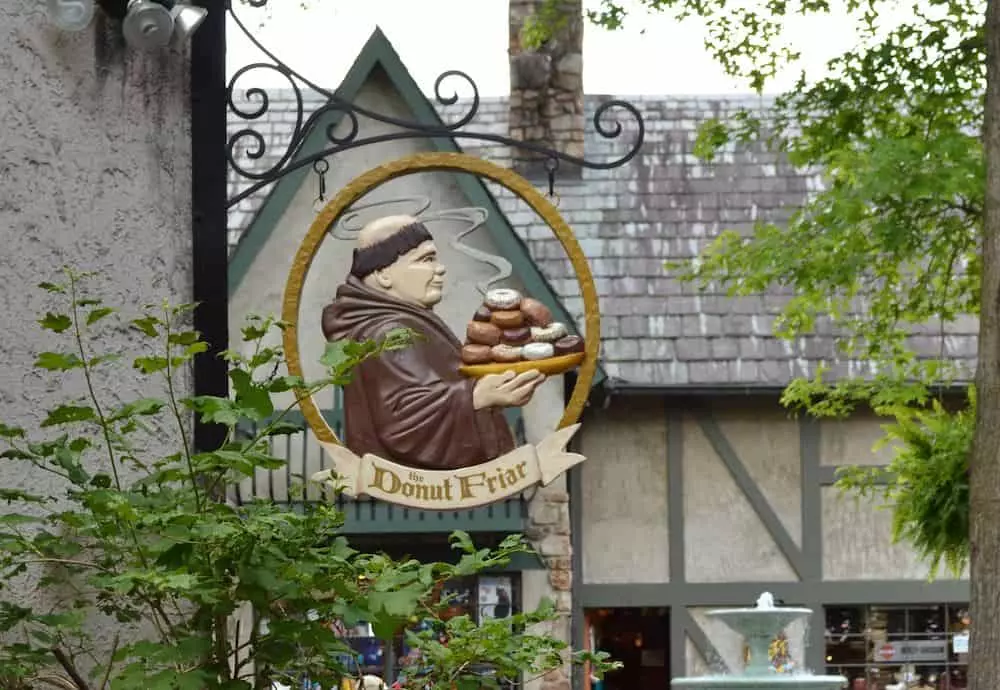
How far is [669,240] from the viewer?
20.4 metres

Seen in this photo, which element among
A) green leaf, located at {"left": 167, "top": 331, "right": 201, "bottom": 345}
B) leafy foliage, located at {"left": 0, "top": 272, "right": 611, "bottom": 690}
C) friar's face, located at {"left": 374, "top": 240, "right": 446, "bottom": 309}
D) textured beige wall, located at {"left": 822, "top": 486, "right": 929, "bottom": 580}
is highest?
friar's face, located at {"left": 374, "top": 240, "right": 446, "bottom": 309}

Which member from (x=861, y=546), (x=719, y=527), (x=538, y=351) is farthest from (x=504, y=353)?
(x=861, y=546)

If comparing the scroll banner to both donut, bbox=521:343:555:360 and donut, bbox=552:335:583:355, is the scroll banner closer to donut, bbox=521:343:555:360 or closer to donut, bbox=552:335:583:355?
donut, bbox=552:335:583:355

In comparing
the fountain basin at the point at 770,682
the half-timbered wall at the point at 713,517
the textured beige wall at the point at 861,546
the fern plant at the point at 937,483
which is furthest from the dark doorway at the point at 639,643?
the fern plant at the point at 937,483

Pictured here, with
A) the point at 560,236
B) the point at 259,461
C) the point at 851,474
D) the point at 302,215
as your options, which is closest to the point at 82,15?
the point at 259,461

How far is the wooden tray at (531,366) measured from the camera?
43.5 ft

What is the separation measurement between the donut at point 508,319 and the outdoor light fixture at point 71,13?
32.4ft

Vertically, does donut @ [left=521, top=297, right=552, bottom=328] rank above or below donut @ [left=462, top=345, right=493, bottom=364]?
above

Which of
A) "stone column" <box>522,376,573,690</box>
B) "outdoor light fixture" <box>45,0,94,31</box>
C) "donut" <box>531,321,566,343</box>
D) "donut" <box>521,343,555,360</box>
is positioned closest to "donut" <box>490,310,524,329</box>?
"donut" <box>521,343,555,360</box>

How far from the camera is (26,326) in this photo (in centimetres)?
433

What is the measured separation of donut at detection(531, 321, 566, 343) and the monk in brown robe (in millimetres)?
1242

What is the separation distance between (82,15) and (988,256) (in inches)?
277

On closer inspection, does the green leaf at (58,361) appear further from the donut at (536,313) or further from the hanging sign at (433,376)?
the donut at (536,313)

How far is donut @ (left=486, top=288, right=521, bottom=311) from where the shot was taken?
14359mm
